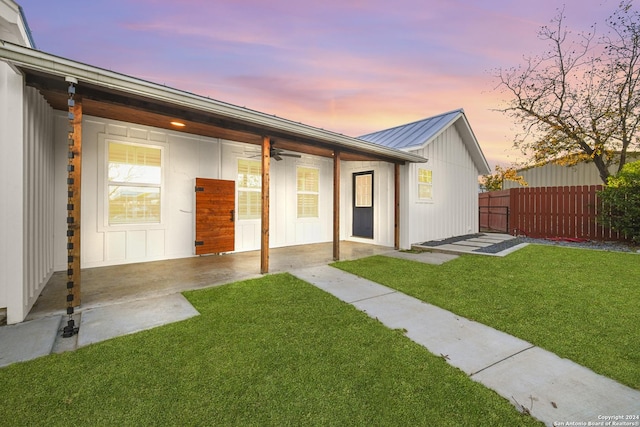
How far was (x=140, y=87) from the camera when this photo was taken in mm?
3205

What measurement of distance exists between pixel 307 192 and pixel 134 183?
4.53m

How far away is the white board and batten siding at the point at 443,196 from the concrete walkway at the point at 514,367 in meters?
4.53

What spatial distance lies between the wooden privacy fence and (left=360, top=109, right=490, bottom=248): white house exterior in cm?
145

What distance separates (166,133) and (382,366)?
6.21 metres

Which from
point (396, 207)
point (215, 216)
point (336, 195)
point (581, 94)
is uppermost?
point (581, 94)

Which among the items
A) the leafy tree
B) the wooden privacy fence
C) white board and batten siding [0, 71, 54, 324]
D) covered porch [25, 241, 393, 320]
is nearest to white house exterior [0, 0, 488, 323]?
white board and batten siding [0, 71, 54, 324]

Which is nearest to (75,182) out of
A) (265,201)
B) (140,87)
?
(140,87)

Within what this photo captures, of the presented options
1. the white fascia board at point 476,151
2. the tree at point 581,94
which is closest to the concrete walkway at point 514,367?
the white fascia board at point 476,151

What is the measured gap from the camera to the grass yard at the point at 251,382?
1.58 meters

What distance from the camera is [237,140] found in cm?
682

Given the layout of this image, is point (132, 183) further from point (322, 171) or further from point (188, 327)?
point (322, 171)

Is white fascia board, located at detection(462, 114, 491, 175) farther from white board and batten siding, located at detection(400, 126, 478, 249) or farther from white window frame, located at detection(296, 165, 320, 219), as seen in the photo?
white window frame, located at detection(296, 165, 320, 219)

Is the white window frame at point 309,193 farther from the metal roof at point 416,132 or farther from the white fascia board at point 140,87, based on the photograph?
the white fascia board at point 140,87

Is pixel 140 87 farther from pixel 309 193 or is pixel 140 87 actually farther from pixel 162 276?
pixel 309 193
